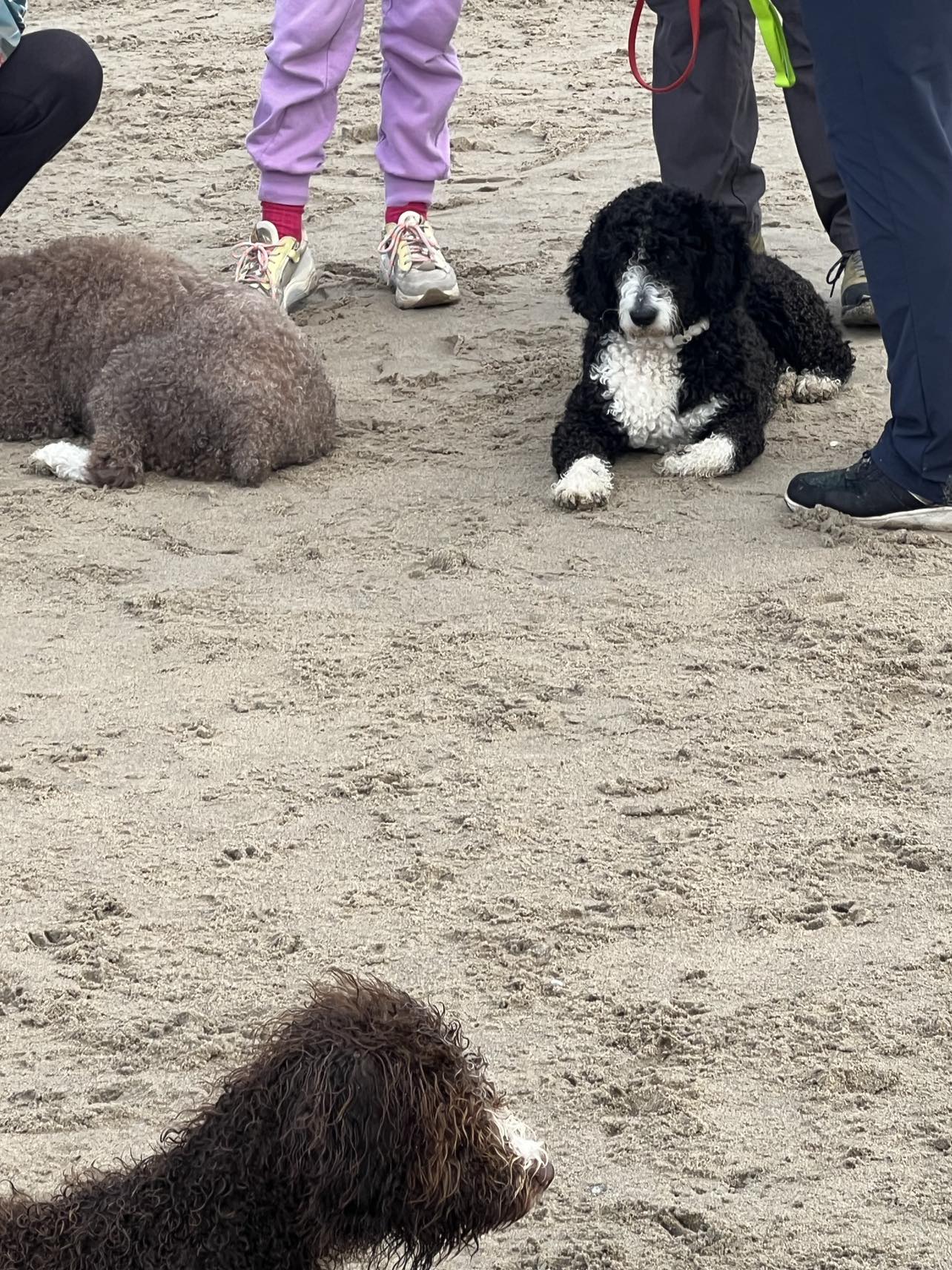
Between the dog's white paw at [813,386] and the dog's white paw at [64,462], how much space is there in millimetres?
2259

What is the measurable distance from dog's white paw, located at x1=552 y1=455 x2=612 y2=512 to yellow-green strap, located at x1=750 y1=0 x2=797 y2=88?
115cm

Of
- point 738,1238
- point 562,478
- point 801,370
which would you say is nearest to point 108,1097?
point 738,1238

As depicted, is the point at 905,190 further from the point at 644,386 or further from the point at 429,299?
the point at 429,299

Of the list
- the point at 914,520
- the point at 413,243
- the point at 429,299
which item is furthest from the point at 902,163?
the point at 413,243

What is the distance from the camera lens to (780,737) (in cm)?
362

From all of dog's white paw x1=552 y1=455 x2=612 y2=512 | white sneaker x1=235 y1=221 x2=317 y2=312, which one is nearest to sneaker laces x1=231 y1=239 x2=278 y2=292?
white sneaker x1=235 y1=221 x2=317 y2=312

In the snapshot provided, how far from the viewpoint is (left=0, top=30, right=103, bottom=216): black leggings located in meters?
5.62

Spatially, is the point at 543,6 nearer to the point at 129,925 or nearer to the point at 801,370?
the point at 801,370

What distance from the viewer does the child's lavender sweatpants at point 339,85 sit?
593 centimetres

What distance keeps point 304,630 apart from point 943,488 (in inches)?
68.2

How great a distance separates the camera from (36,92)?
5633 mm

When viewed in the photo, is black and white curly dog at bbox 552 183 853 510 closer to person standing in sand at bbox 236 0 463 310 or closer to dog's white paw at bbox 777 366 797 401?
dog's white paw at bbox 777 366 797 401

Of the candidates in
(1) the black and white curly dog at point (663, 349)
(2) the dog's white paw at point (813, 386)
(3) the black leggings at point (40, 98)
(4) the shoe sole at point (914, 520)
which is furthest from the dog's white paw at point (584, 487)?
(3) the black leggings at point (40, 98)

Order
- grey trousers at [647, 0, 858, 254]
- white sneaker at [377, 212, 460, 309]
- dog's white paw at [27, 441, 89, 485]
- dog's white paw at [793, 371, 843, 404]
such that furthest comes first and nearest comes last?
white sneaker at [377, 212, 460, 309] → grey trousers at [647, 0, 858, 254] → dog's white paw at [793, 371, 843, 404] → dog's white paw at [27, 441, 89, 485]
